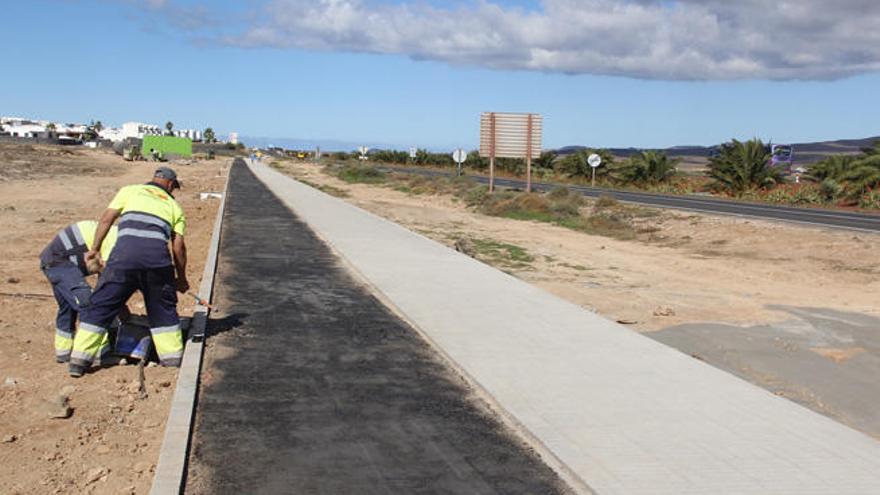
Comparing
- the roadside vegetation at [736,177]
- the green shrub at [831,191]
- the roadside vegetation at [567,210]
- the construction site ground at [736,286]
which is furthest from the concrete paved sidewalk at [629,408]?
the green shrub at [831,191]

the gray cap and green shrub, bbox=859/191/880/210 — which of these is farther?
green shrub, bbox=859/191/880/210

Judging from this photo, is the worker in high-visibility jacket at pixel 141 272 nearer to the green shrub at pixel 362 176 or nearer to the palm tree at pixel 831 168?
the palm tree at pixel 831 168

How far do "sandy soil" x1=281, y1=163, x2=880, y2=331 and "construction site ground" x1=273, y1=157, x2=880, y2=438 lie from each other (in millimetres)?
29

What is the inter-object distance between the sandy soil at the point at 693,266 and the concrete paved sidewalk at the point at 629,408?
1.74 metres

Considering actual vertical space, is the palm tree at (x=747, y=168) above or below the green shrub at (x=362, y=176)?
above

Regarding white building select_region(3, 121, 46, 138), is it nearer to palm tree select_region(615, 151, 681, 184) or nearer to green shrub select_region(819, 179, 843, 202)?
palm tree select_region(615, 151, 681, 184)

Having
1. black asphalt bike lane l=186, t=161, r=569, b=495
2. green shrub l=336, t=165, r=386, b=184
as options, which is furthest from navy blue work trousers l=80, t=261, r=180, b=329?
green shrub l=336, t=165, r=386, b=184

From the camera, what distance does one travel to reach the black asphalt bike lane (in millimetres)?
4766

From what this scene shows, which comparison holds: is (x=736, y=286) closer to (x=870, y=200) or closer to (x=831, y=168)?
(x=870, y=200)

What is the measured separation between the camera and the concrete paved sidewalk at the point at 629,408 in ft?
16.0

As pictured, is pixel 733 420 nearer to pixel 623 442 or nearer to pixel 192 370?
pixel 623 442

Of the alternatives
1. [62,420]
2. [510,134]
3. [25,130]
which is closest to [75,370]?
[62,420]

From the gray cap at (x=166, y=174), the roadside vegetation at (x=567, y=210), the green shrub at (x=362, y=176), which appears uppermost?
the gray cap at (x=166, y=174)

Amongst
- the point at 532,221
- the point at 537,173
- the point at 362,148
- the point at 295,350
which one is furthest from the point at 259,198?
the point at 362,148
